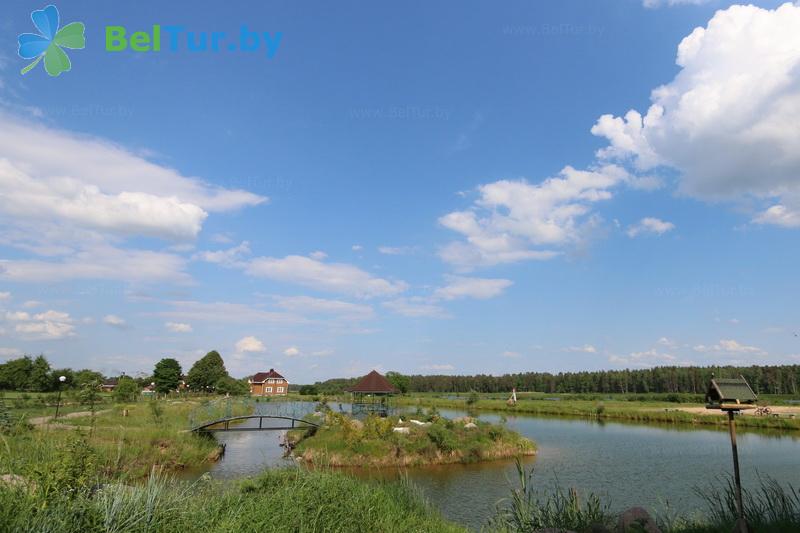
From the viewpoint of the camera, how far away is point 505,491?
2005 cm

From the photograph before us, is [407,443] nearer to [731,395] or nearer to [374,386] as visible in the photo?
[374,386]

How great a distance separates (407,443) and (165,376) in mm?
63090

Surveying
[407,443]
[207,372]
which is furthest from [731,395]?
[207,372]

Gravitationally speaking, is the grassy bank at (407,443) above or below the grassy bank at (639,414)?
above

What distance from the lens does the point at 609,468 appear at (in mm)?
25828

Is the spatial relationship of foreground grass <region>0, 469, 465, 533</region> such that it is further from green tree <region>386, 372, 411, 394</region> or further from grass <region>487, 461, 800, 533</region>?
green tree <region>386, 372, 411, 394</region>

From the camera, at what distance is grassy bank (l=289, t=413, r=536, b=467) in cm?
2617

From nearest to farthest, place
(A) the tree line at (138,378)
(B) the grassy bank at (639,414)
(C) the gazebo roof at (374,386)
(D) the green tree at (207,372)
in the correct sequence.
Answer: (C) the gazebo roof at (374,386) → (B) the grassy bank at (639,414) → (A) the tree line at (138,378) → (D) the green tree at (207,372)

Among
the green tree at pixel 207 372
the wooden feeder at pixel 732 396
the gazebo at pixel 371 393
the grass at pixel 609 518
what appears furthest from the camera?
the green tree at pixel 207 372

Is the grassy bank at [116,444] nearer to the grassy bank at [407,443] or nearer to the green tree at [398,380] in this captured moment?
the grassy bank at [407,443]

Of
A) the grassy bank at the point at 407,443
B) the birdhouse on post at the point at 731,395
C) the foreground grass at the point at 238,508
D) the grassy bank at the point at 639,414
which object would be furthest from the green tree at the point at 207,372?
the birdhouse on post at the point at 731,395

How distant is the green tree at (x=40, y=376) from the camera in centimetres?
6012

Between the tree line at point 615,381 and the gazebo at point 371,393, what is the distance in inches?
2146

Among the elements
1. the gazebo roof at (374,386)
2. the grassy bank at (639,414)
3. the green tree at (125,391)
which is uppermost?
the gazebo roof at (374,386)
